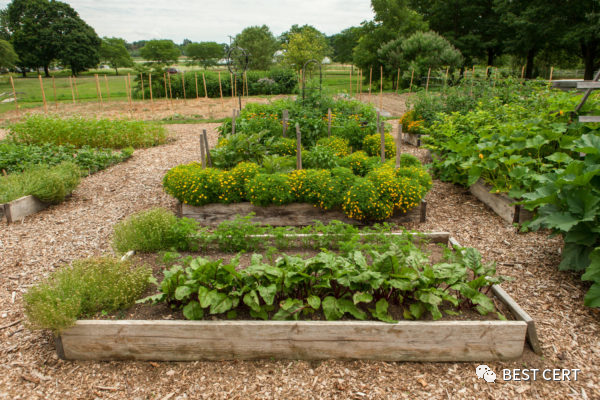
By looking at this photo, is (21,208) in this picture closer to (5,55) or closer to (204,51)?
(5,55)

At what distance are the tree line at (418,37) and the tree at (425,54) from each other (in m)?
0.06

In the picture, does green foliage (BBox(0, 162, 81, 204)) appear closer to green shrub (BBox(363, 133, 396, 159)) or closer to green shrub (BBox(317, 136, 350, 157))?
green shrub (BBox(317, 136, 350, 157))

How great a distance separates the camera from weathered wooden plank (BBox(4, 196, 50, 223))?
16.6ft

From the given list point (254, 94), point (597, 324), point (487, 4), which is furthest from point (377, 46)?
point (597, 324)

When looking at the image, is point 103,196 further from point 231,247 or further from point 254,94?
point 254,94

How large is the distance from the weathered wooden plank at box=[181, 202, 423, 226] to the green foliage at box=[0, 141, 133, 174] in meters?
3.57

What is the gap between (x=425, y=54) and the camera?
79.5ft

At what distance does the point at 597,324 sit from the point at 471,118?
4.33 m

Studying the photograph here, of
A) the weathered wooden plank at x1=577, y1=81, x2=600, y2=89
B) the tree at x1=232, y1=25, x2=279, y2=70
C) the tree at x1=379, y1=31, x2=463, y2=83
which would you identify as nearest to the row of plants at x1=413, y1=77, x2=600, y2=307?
the weathered wooden plank at x1=577, y1=81, x2=600, y2=89

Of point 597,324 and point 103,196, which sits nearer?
point 597,324

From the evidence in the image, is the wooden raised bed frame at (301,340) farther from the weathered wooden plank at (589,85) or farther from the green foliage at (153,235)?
the weathered wooden plank at (589,85)

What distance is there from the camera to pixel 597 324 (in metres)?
2.80

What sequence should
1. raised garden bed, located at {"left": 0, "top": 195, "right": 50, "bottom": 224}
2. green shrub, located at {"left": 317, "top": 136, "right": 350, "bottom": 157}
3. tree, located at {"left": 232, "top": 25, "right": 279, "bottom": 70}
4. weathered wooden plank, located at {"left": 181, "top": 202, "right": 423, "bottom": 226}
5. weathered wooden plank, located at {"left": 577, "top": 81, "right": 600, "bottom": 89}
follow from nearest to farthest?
weathered wooden plank, located at {"left": 577, "top": 81, "right": 600, "bottom": 89} → weathered wooden plank, located at {"left": 181, "top": 202, "right": 423, "bottom": 226} → raised garden bed, located at {"left": 0, "top": 195, "right": 50, "bottom": 224} → green shrub, located at {"left": 317, "top": 136, "right": 350, "bottom": 157} → tree, located at {"left": 232, "top": 25, "right": 279, "bottom": 70}

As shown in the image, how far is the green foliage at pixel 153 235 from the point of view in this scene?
3.66 m
